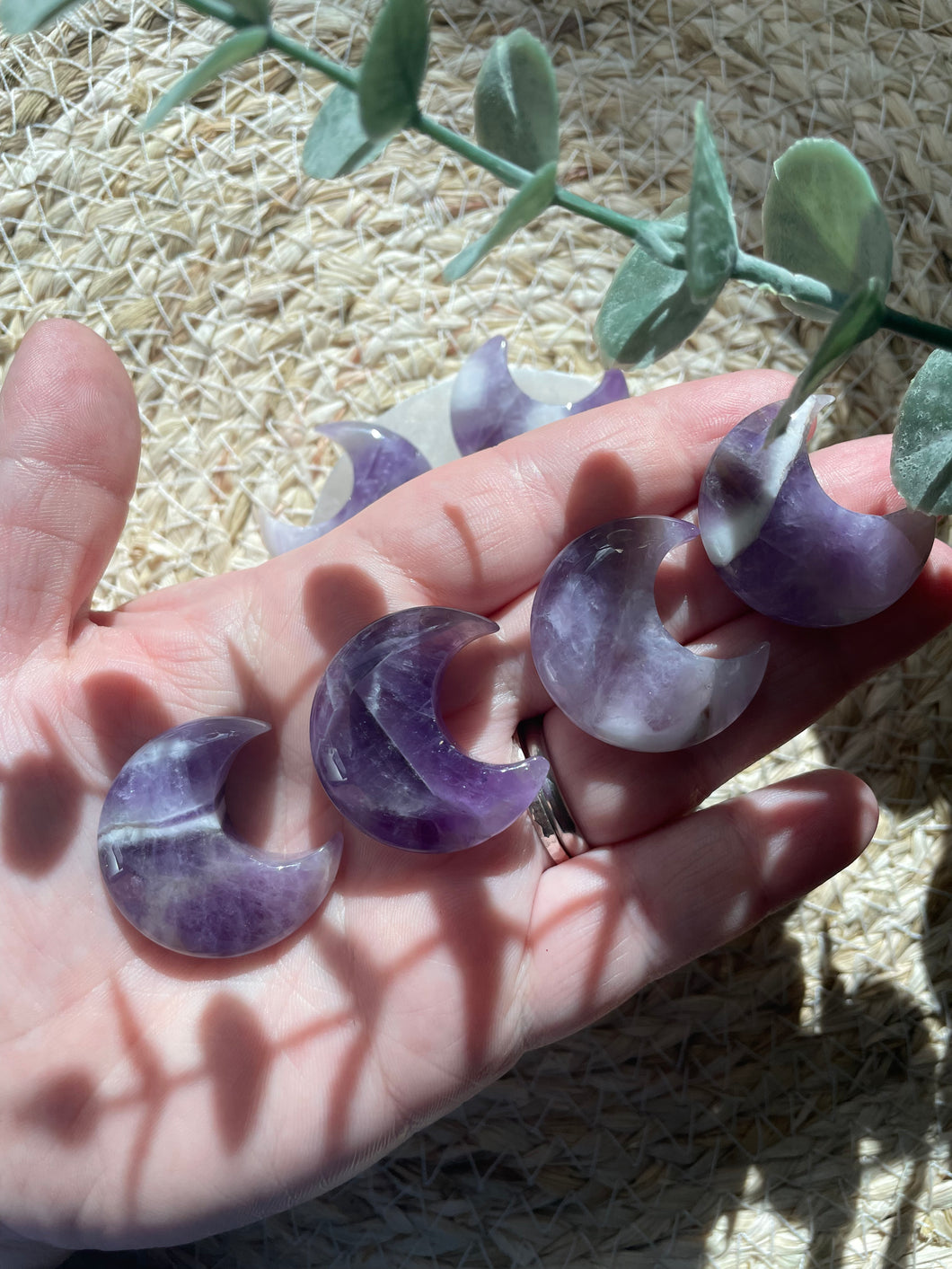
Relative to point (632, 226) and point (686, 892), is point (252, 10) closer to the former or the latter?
point (632, 226)

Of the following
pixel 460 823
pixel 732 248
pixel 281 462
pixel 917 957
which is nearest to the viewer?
pixel 732 248

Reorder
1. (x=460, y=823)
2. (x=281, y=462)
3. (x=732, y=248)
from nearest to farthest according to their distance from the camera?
(x=732, y=248) → (x=460, y=823) → (x=281, y=462)

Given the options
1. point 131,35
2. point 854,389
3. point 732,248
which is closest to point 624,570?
point 732,248

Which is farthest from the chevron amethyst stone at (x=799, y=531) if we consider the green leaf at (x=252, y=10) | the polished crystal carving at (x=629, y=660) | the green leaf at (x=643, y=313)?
the green leaf at (x=252, y=10)

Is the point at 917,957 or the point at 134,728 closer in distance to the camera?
the point at 134,728

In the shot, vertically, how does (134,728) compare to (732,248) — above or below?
below

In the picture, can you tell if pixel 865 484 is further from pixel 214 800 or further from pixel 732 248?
pixel 214 800

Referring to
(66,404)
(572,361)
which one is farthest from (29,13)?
(572,361)

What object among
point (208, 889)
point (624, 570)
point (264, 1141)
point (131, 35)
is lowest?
point (264, 1141)
